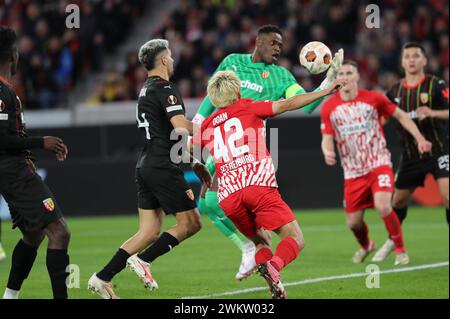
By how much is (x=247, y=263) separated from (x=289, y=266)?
5.00ft

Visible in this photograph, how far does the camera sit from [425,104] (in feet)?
37.7

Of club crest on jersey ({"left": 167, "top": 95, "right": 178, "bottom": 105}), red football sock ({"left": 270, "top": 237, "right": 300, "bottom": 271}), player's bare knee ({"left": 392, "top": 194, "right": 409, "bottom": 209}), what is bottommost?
player's bare knee ({"left": 392, "top": 194, "right": 409, "bottom": 209})

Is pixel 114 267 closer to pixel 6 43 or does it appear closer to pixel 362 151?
pixel 6 43

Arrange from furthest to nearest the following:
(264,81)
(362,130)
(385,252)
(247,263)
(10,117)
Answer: (385,252) < (362,130) < (264,81) < (247,263) < (10,117)

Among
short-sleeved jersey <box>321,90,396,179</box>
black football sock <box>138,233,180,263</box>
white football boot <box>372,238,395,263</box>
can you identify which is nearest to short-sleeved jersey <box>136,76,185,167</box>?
black football sock <box>138,233,180,263</box>

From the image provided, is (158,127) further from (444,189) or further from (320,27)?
(320,27)

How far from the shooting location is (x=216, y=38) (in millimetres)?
21453

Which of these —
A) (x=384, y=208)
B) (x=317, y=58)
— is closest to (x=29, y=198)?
(x=317, y=58)

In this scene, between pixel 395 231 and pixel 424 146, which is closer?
pixel 424 146

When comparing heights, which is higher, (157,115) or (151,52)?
(151,52)

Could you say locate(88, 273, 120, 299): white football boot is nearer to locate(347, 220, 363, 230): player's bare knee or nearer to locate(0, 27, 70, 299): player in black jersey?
locate(0, 27, 70, 299): player in black jersey

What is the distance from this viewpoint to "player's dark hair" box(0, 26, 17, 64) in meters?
7.59
